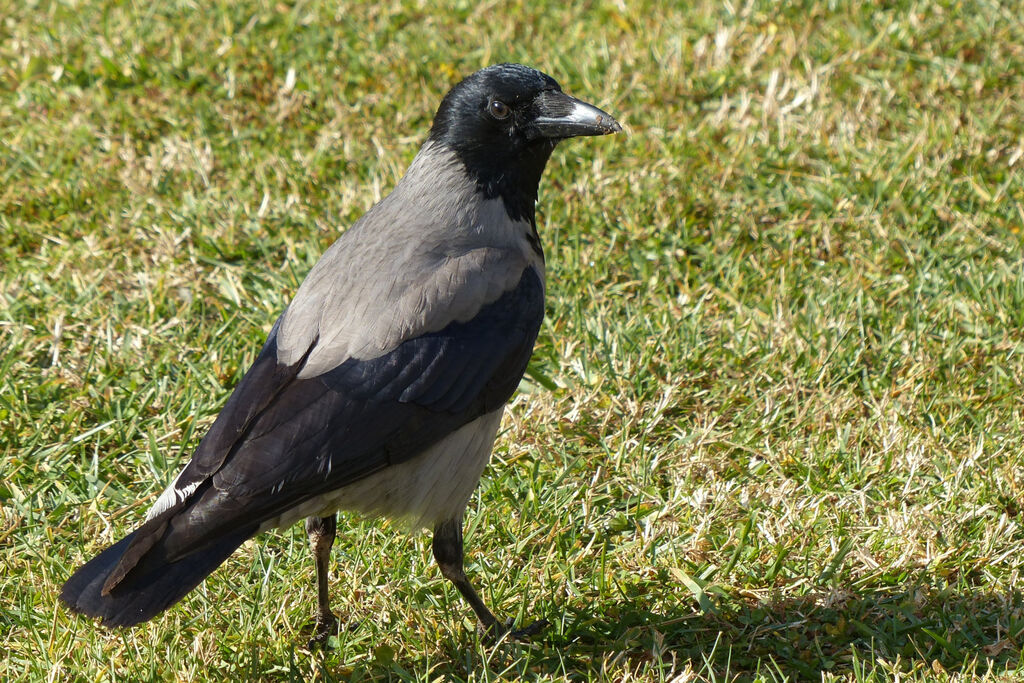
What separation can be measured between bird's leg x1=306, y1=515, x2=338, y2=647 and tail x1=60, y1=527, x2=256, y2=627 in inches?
22.5

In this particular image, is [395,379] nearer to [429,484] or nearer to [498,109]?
[429,484]

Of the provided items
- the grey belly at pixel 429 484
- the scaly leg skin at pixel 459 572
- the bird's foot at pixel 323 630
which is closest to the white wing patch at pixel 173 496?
the grey belly at pixel 429 484

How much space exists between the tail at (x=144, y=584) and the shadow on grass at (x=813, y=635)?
1.15 meters

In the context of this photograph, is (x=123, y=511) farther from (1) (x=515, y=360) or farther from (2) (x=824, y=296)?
(2) (x=824, y=296)

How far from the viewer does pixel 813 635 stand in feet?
12.9

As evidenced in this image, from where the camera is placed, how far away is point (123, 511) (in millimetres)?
4289

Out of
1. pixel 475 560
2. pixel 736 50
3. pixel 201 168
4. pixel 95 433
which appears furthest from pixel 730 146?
pixel 95 433

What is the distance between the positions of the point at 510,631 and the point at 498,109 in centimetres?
166

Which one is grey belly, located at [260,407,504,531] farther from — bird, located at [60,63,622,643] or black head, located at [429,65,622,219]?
black head, located at [429,65,622,219]

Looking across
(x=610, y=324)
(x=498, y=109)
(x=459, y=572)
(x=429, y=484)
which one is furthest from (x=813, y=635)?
(x=498, y=109)

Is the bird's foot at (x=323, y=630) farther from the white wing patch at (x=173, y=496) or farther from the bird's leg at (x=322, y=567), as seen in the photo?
the white wing patch at (x=173, y=496)

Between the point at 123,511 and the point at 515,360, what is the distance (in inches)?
58.5

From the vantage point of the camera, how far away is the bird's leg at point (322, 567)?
3.91m

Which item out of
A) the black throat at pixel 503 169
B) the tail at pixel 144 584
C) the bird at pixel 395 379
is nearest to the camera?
the tail at pixel 144 584
